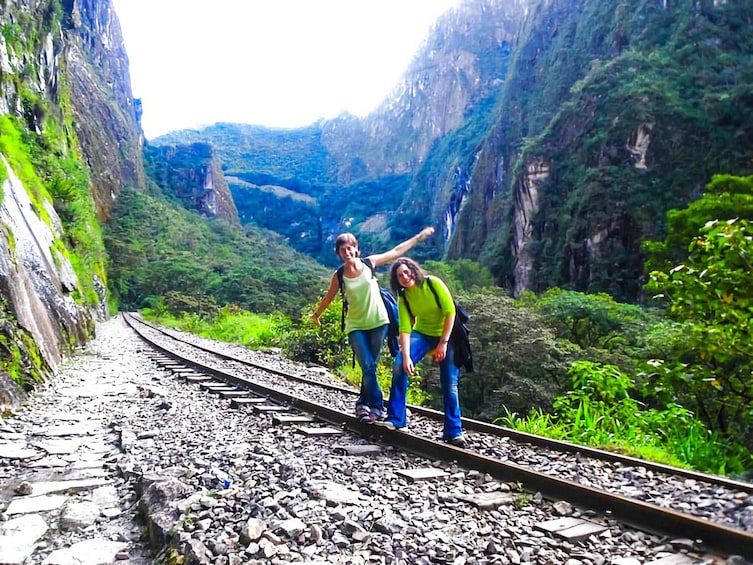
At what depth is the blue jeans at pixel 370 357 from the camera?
188 inches

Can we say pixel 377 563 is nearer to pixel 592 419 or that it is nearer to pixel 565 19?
pixel 592 419

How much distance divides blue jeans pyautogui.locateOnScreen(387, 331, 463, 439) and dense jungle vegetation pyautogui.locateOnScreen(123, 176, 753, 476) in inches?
52.2

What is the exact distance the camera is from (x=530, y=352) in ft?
44.1

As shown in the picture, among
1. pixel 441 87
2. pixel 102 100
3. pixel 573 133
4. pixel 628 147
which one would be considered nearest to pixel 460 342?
pixel 628 147

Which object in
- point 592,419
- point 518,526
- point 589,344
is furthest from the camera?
point 589,344

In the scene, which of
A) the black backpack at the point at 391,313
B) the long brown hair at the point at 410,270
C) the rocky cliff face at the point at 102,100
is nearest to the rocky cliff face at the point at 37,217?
the black backpack at the point at 391,313

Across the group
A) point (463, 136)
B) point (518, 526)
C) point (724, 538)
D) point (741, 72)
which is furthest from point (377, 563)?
point (463, 136)

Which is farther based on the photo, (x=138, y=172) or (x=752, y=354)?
(x=138, y=172)

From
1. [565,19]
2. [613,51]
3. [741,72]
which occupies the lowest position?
[741,72]

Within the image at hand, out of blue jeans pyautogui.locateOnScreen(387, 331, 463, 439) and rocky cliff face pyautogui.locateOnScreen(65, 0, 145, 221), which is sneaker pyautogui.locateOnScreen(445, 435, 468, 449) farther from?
rocky cliff face pyautogui.locateOnScreen(65, 0, 145, 221)

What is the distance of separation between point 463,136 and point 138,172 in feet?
214

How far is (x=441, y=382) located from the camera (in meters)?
4.31

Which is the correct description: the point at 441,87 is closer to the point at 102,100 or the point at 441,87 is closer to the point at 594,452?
the point at 102,100

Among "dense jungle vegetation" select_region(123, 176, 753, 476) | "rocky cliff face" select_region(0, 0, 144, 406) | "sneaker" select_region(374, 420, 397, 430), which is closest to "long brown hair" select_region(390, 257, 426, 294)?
"sneaker" select_region(374, 420, 397, 430)
